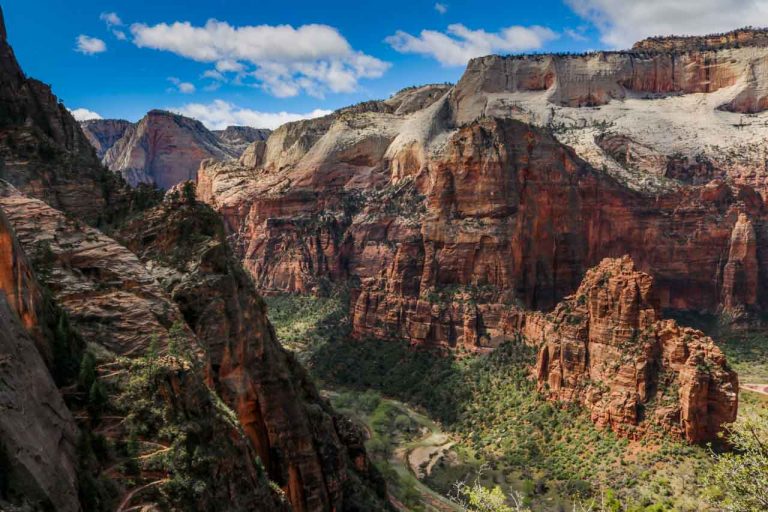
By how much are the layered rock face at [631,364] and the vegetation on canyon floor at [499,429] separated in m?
1.87

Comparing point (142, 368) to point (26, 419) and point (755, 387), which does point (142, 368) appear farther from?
point (755, 387)

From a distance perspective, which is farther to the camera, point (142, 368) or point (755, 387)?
point (755, 387)

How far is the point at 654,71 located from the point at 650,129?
26.9 meters

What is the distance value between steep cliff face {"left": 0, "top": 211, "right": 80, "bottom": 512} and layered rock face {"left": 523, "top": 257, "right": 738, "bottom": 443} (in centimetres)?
4482

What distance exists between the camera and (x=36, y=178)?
114 ft

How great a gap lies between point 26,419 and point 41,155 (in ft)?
88.8

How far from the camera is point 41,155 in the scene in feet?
120

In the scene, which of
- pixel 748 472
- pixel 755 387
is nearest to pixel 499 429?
pixel 755 387

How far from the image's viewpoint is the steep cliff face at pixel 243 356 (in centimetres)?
3025

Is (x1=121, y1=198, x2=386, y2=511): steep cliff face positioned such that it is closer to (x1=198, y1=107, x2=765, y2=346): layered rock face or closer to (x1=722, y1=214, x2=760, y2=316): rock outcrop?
(x1=198, y1=107, x2=765, y2=346): layered rock face

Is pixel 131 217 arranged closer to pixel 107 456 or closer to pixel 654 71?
pixel 107 456

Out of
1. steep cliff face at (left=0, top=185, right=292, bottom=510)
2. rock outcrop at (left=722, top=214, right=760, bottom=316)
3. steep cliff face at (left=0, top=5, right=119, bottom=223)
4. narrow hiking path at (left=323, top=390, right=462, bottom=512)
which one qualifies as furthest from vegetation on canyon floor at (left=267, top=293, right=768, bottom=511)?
steep cliff face at (left=0, top=5, right=119, bottom=223)

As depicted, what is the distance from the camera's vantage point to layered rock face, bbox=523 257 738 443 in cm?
4669

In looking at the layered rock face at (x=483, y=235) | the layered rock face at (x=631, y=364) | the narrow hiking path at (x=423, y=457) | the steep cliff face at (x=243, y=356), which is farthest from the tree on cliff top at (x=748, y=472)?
the layered rock face at (x=483, y=235)
